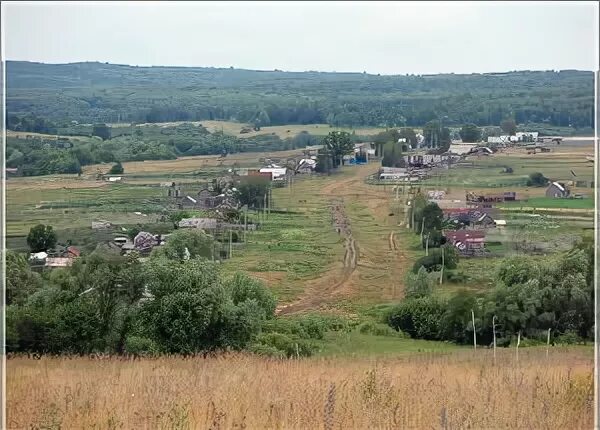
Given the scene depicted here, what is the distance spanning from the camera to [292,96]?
4.99 meters

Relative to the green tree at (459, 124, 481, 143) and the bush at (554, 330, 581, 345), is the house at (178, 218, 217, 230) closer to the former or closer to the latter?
the green tree at (459, 124, 481, 143)

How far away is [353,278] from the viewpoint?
6.05 meters

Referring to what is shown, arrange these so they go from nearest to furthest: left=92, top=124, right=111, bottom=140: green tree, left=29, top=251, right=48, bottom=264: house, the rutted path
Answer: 1. left=29, top=251, right=48, bottom=264: house
2. left=92, top=124, right=111, bottom=140: green tree
3. the rutted path

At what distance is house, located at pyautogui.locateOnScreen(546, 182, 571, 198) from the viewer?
521cm

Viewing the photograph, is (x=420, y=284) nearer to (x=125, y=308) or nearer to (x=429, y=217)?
(x=429, y=217)

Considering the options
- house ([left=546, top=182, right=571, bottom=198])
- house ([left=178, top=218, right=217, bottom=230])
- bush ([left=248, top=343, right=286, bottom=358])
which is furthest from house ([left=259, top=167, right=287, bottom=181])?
house ([left=546, top=182, right=571, bottom=198])

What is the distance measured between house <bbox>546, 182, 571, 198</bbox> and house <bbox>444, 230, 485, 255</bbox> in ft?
1.96

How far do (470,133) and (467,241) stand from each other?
0.79 meters

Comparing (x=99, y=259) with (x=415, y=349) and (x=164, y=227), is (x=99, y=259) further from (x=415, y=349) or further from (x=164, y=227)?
(x=415, y=349)

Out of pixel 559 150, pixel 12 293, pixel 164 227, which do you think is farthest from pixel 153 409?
pixel 559 150

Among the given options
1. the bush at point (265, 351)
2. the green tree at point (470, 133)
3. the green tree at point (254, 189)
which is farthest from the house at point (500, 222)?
the bush at point (265, 351)

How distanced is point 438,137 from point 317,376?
85.3 inches

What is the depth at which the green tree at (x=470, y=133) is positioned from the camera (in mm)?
5391

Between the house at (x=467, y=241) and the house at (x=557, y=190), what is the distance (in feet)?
1.96
